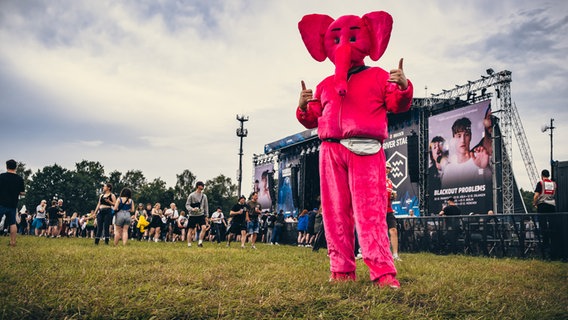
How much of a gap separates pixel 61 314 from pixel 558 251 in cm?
1072

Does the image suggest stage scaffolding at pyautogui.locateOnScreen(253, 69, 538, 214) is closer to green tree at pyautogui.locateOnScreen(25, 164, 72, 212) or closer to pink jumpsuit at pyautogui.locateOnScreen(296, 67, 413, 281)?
pink jumpsuit at pyautogui.locateOnScreen(296, 67, 413, 281)

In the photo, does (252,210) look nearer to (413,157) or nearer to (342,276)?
(342,276)

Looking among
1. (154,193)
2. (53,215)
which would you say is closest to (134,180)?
(154,193)

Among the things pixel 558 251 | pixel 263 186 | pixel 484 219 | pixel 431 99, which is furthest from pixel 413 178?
pixel 263 186

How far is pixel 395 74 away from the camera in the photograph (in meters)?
4.41

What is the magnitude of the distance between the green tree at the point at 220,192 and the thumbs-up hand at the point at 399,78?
204 feet

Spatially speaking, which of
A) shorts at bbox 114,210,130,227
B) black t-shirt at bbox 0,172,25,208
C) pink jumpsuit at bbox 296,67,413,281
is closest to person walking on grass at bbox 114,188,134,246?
shorts at bbox 114,210,130,227

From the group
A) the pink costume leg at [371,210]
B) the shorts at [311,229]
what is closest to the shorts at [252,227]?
the shorts at [311,229]

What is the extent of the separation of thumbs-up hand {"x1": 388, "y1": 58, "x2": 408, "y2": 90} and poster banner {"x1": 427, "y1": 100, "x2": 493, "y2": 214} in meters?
18.2

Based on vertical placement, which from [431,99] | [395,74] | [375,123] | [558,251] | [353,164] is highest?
[431,99]

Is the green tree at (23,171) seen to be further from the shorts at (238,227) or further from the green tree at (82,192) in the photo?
the shorts at (238,227)

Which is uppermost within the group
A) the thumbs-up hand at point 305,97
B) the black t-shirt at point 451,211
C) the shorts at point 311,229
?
the thumbs-up hand at point 305,97

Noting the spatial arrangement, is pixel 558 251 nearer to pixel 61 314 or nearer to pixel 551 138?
pixel 61 314

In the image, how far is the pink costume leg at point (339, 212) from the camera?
15.2ft
